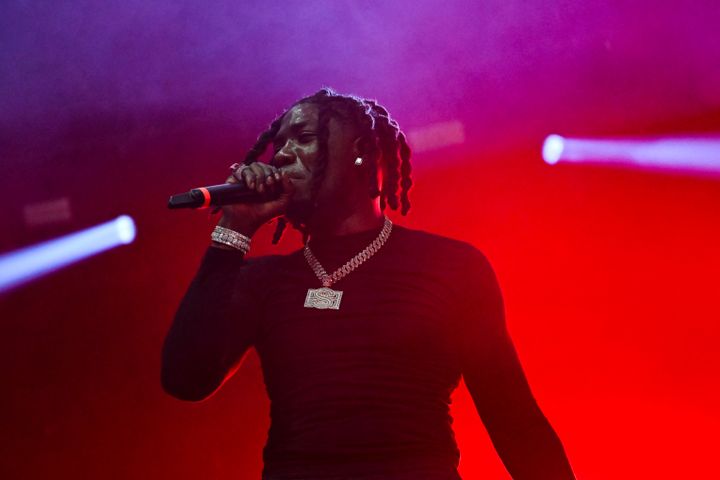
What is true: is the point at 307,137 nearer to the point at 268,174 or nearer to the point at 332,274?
the point at 268,174

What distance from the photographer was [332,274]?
132cm

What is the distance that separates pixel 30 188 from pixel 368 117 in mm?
1763

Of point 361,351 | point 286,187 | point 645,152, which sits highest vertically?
point 645,152

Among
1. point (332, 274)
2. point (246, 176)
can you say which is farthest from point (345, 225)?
point (246, 176)

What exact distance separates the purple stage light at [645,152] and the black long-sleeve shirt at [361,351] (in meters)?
1.33

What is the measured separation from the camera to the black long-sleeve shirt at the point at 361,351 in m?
1.12

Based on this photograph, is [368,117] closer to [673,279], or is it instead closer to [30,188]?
[673,279]

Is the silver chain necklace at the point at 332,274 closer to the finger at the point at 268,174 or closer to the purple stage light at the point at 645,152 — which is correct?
the finger at the point at 268,174

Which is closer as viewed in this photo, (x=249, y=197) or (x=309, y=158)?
(x=249, y=197)

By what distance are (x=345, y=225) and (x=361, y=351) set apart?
0.36m

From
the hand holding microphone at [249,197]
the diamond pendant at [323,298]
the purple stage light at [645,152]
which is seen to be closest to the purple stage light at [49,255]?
the hand holding microphone at [249,197]

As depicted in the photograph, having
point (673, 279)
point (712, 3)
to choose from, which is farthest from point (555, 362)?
point (712, 3)

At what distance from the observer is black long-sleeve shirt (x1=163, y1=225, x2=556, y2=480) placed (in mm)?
1116

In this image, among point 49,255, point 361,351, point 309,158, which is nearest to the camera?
point 361,351
